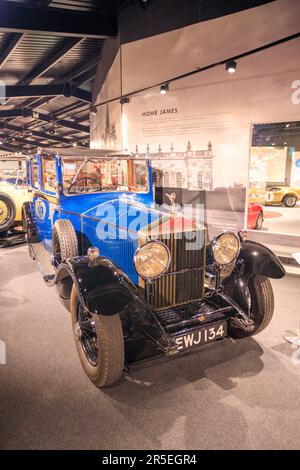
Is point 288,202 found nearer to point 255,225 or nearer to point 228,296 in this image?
point 255,225

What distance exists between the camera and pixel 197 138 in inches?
Result: 217

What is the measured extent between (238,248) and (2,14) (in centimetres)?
562

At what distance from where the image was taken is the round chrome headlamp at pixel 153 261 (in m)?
2.23

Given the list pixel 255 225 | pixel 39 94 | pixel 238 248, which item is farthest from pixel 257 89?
pixel 39 94

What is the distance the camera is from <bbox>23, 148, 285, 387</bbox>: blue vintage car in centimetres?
215

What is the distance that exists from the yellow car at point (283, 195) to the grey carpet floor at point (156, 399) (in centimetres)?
755

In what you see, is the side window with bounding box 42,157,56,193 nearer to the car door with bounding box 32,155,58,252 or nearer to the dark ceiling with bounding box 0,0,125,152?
the car door with bounding box 32,155,58,252

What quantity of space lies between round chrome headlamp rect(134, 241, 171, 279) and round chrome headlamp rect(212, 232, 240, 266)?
0.55m

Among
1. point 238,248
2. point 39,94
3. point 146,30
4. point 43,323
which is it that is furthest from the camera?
point 39,94

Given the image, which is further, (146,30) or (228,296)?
(146,30)

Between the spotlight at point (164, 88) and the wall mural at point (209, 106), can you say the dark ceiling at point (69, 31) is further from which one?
the spotlight at point (164, 88)

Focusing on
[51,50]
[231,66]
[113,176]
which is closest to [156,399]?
[113,176]

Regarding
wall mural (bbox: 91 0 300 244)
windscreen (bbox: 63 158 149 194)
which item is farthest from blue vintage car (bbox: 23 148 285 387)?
wall mural (bbox: 91 0 300 244)

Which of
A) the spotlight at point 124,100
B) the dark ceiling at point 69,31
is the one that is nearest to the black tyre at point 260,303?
the dark ceiling at point 69,31
